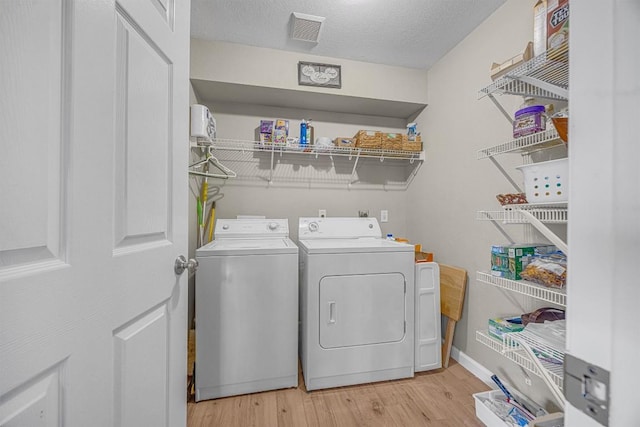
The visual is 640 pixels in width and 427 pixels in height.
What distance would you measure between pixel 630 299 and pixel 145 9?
1269 millimetres

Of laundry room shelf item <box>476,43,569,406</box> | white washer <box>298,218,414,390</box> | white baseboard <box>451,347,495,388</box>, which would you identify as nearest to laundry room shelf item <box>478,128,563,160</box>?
laundry room shelf item <box>476,43,569,406</box>

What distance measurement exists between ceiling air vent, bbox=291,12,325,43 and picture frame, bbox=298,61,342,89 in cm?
22

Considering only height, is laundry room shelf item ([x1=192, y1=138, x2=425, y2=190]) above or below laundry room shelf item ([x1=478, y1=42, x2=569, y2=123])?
below

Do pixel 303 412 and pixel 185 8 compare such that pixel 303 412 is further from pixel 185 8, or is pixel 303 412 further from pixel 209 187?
pixel 185 8

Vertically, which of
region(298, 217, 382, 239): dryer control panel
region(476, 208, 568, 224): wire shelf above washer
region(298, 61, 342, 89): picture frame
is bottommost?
region(298, 217, 382, 239): dryer control panel

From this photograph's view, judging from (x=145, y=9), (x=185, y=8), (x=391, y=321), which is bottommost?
(x=391, y=321)

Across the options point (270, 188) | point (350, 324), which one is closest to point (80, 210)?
point (350, 324)

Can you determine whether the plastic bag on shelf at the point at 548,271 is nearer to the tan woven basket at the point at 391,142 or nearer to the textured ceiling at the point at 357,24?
the tan woven basket at the point at 391,142

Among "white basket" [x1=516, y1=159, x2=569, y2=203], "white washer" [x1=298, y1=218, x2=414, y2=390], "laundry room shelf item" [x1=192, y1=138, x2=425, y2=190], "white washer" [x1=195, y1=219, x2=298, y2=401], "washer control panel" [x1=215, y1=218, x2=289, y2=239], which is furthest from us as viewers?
"laundry room shelf item" [x1=192, y1=138, x2=425, y2=190]

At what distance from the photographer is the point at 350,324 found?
1.79 meters

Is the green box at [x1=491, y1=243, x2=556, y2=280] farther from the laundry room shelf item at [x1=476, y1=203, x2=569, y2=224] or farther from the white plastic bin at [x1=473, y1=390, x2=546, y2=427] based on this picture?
the white plastic bin at [x1=473, y1=390, x2=546, y2=427]

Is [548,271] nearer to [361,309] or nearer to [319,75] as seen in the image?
[361,309]

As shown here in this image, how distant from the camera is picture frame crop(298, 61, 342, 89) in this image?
224 centimetres

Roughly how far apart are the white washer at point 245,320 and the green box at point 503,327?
1142 mm
